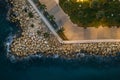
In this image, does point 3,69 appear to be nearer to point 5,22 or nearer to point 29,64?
point 29,64

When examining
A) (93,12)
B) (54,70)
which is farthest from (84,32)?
(54,70)

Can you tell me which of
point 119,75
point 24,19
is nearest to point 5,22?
point 24,19

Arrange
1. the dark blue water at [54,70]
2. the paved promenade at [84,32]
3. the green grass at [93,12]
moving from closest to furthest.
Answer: the dark blue water at [54,70] → the paved promenade at [84,32] → the green grass at [93,12]

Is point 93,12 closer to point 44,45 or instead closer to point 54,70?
point 44,45

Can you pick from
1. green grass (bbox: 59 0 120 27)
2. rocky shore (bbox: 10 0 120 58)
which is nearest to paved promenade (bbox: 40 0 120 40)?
green grass (bbox: 59 0 120 27)

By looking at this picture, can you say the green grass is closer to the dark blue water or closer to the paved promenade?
the paved promenade

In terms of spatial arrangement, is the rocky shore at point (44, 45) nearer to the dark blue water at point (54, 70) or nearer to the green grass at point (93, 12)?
the dark blue water at point (54, 70)

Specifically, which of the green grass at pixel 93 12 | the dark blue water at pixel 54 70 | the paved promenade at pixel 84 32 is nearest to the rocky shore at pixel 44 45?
the paved promenade at pixel 84 32
